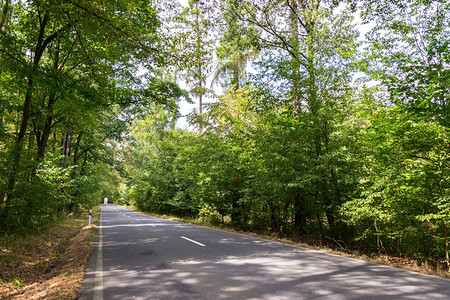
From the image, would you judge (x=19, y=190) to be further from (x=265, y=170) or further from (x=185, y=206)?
(x=185, y=206)

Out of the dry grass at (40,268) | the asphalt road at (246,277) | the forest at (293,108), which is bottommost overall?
the dry grass at (40,268)

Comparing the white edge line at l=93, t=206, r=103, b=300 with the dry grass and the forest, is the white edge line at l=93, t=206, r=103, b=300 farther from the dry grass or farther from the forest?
the forest

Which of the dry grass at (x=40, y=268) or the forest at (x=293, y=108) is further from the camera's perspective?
the forest at (x=293, y=108)

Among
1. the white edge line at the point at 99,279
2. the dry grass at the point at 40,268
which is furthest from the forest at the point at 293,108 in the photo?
the white edge line at the point at 99,279

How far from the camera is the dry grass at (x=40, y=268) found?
4.53m

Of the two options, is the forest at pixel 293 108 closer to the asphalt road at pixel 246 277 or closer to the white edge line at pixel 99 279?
the asphalt road at pixel 246 277

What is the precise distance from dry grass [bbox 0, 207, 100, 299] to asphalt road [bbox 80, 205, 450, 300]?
1.05 ft

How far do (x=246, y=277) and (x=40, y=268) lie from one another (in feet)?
18.0

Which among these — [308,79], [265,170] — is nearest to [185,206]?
[265,170]

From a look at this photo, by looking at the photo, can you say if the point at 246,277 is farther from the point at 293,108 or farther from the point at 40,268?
the point at 293,108

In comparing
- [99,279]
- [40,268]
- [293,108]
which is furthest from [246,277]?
[293,108]

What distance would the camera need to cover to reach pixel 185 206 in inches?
967

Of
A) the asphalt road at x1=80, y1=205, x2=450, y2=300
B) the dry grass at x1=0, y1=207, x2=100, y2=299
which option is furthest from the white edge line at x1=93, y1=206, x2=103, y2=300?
the dry grass at x1=0, y1=207, x2=100, y2=299

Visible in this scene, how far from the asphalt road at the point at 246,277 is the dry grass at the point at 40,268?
0.32m
